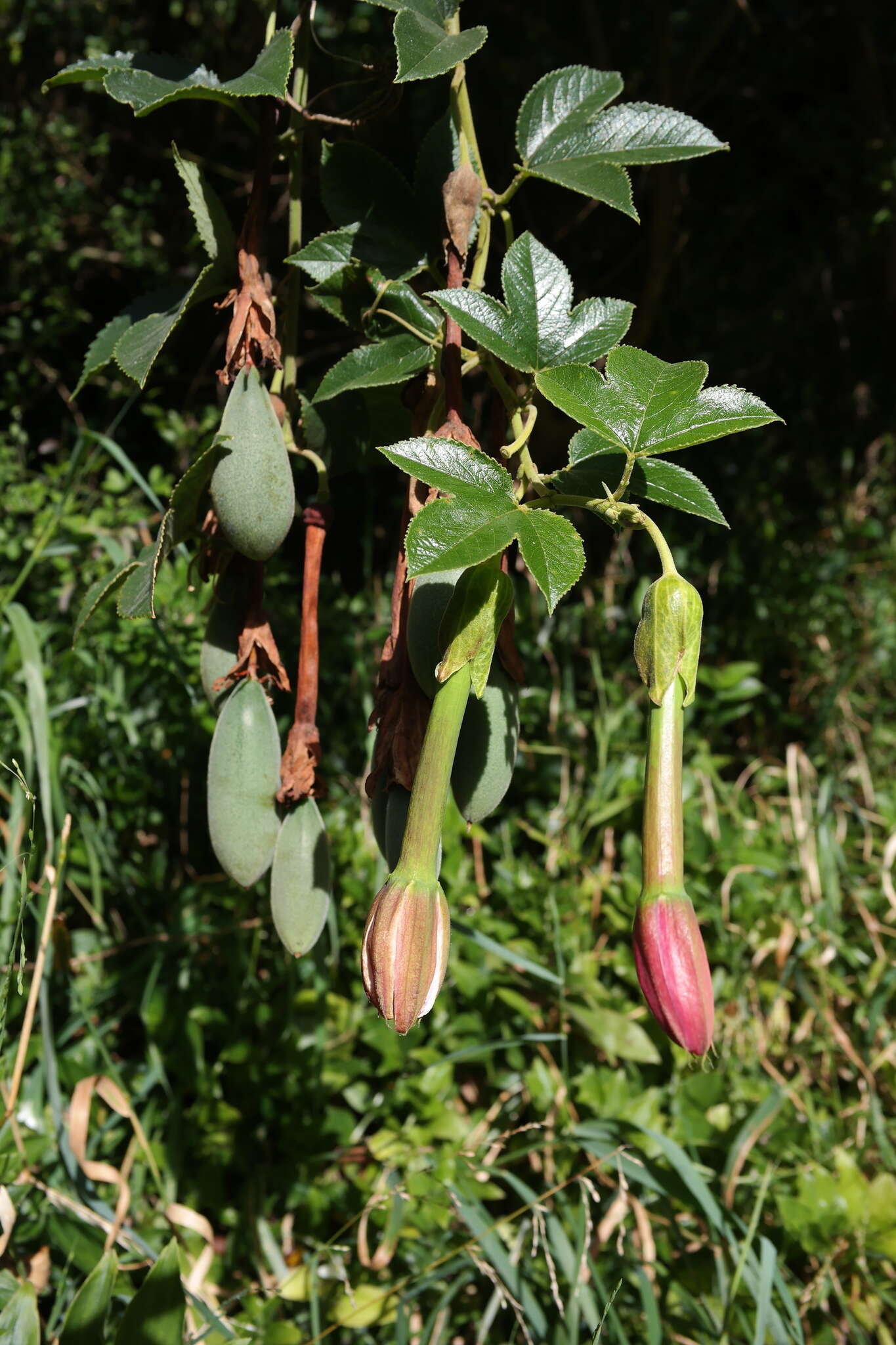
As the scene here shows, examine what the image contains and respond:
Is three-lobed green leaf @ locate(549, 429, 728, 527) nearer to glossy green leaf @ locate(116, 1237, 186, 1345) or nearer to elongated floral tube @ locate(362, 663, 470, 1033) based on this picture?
elongated floral tube @ locate(362, 663, 470, 1033)

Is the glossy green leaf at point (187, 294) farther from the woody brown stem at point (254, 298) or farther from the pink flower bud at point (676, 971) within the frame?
the pink flower bud at point (676, 971)

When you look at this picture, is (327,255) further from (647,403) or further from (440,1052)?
(440,1052)

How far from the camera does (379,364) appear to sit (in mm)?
488

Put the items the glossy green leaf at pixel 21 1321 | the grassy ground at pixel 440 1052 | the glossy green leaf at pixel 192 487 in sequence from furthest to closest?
the grassy ground at pixel 440 1052, the glossy green leaf at pixel 21 1321, the glossy green leaf at pixel 192 487

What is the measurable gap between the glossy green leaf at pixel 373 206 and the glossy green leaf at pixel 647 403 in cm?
16

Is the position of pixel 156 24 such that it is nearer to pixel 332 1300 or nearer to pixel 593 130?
pixel 593 130

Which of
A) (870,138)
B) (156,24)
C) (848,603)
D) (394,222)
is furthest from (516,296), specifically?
(156,24)

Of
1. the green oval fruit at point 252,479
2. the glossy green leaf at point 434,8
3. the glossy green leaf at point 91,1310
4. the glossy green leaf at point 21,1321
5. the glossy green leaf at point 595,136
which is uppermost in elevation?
the glossy green leaf at point 434,8

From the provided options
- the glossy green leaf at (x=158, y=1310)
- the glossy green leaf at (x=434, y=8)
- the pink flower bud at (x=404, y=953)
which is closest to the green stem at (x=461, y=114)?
the glossy green leaf at (x=434, y=8)

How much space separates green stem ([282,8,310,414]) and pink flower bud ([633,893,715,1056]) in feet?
1.09

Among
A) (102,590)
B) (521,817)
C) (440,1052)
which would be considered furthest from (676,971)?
(521,817)

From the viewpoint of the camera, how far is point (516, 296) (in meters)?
0.45

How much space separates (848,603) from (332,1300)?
4.07ft

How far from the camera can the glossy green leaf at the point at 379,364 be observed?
473mm
